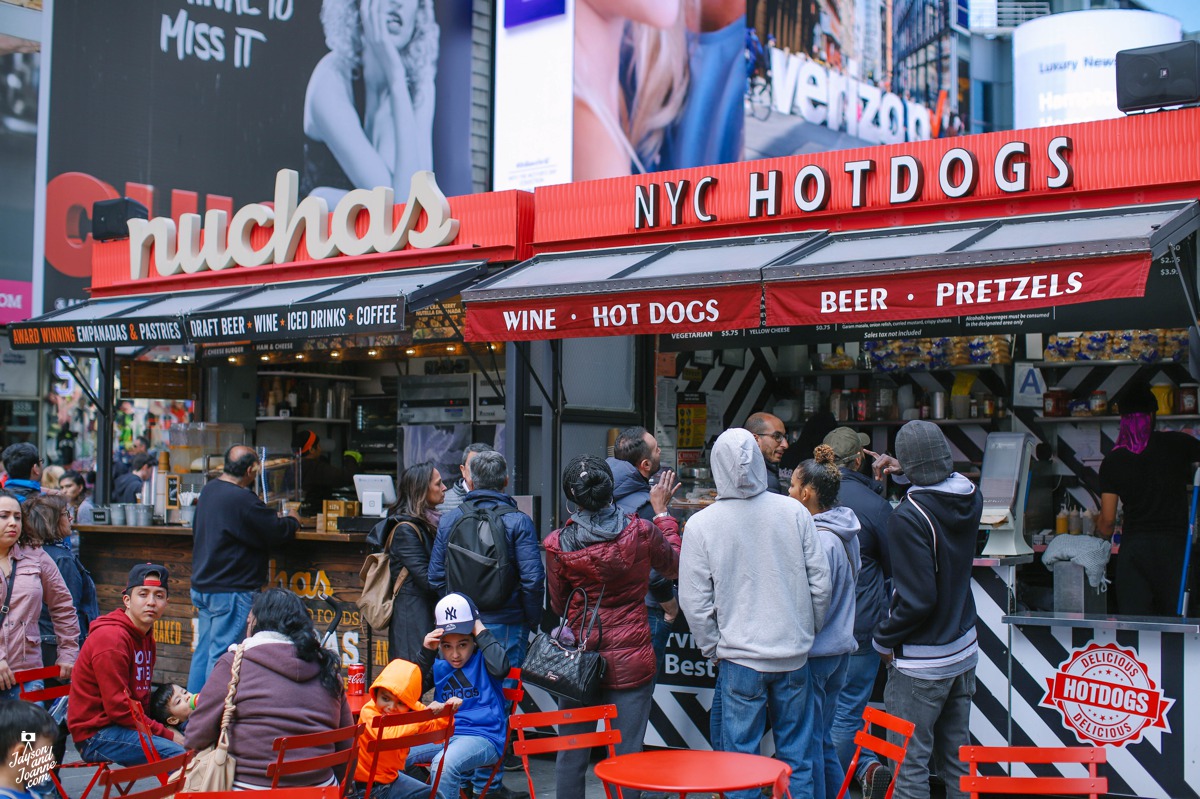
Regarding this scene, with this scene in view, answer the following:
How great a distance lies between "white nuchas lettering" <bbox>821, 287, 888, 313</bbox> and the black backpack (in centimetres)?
199

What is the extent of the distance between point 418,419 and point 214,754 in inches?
308

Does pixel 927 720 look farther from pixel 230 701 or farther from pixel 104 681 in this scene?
pixel 104 681

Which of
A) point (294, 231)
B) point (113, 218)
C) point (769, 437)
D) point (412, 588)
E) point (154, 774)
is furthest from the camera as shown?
point (113, 218)

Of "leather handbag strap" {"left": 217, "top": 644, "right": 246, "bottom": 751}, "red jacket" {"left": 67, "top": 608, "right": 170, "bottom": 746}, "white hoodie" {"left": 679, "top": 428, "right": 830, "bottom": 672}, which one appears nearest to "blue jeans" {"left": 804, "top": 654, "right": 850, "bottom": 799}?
"white hoodie" {"left": 679, "top": 428, "right": 830, "bottom": 672}

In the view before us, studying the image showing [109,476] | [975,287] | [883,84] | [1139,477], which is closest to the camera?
[975,287]

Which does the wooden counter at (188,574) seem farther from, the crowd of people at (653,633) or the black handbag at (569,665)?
the black handbag at (569,665)

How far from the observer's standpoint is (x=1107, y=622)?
5.66 metres

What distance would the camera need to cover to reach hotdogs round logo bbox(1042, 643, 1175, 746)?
5.56 m

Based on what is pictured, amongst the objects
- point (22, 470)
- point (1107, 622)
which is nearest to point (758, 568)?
point (1107, 622)

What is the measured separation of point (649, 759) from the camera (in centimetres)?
423

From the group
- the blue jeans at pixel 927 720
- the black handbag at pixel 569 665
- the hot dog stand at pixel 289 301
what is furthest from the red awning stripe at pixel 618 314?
the blue jeans at pixel 927 720

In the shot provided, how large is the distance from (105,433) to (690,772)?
8.09 metres

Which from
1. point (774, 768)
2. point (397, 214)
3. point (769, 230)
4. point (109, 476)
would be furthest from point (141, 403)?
point (774, 768)

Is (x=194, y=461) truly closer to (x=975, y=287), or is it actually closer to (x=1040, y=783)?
(x=975, y=287)
